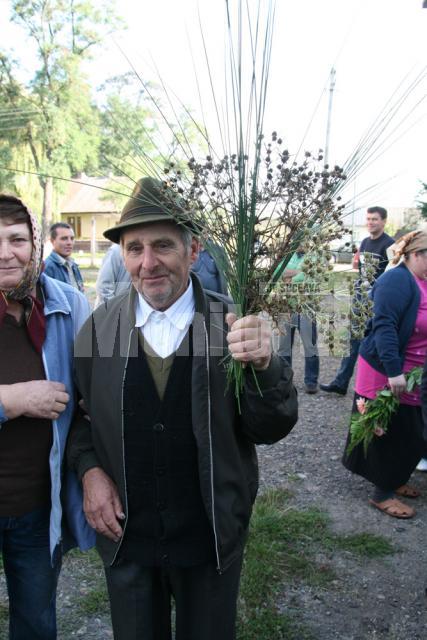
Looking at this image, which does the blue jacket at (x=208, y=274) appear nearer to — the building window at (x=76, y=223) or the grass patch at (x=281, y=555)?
the grass patch at (x=281, y=555)

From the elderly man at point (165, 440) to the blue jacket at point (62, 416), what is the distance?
0.08m

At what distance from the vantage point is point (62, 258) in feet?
19.7

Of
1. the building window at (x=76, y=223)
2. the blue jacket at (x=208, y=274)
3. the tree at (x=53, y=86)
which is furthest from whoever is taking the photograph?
the building window at (x=76, y=223)

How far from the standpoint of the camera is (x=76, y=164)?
66.8 ft

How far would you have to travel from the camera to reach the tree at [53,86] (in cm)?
2152

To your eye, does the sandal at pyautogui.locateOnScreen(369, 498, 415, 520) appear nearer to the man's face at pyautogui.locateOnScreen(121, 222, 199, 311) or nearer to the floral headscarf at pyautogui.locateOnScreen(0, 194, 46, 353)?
the man's face at pyautogui.locateOnScreen(121, 222, 199, 311)

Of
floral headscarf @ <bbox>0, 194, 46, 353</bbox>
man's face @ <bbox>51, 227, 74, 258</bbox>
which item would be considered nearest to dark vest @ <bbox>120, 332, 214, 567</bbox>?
floral headscarf @ <bbox>0, 194, 46, 353</bbox>

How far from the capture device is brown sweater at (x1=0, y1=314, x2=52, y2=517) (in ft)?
6.40

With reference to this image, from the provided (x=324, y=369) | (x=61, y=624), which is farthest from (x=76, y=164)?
(x=61, y=624)

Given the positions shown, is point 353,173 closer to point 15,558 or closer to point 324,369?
point 15,558

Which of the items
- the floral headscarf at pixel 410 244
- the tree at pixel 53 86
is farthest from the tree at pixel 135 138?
the tree at pixel 53 86

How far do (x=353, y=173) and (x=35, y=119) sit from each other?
2327 cm

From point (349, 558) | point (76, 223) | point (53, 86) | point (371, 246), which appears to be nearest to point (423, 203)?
point (371, 246)

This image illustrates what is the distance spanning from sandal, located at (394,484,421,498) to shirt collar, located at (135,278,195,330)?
3.04 metres
